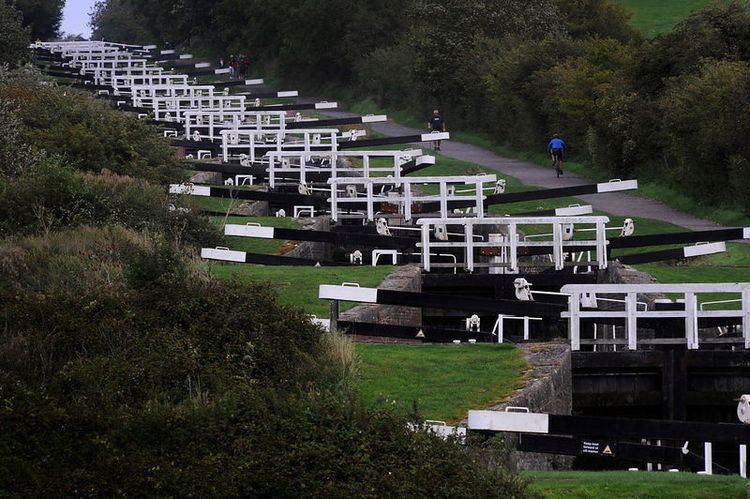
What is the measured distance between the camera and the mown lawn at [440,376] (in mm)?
14961

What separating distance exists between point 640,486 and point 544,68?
Answer: 39216 mm

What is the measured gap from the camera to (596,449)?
13.9 metres

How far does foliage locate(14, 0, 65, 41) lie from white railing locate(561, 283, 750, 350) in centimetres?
8848

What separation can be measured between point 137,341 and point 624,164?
28773mm

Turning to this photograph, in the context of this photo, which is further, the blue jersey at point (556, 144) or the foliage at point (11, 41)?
the foliage at point (11, 41)

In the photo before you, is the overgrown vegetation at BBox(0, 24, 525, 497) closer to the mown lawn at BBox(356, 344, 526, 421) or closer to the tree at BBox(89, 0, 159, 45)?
the mown lawn at BBox(356, 344, 526, 421)

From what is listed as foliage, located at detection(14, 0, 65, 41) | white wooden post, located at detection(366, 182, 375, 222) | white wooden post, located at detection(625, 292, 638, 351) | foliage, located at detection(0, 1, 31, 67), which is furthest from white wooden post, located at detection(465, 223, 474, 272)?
foliage, located at detection(14, 0, 65, 41)

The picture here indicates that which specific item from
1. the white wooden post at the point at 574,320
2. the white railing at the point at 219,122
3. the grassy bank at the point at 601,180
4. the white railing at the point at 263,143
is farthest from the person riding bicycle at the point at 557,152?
the white wooden post at the point at 574,320

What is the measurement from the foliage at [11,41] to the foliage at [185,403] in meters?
43.6

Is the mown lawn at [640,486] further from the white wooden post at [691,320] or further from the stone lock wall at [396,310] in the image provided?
the stone lock wall at [396,310]

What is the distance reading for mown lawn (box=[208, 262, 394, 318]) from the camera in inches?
818

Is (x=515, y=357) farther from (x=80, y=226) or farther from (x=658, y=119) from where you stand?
(x=658, y=119)

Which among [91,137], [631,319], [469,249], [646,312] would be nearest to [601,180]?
[91,137]

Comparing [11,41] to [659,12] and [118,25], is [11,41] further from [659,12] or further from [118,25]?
[118,25]
